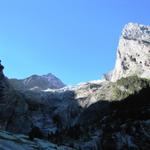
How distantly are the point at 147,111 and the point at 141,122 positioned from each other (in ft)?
65.7

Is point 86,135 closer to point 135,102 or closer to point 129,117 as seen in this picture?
point 129,117

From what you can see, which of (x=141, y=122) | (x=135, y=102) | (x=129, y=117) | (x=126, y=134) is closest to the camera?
(x=126, y=134)

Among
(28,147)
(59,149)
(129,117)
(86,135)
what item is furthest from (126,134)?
(28,147)

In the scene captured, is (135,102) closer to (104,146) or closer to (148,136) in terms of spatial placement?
(148,136)

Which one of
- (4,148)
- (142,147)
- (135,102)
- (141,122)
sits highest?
(135,102)

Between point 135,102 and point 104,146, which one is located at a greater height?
point 135,102

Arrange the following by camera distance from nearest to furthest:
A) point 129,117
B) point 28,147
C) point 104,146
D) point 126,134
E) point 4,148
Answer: point 4,148
point 28,147
point 104,146
point 126,134
point 129,117

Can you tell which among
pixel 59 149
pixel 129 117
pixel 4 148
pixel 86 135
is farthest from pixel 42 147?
pixel 129 117

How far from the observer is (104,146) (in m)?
116

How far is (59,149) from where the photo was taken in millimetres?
74000

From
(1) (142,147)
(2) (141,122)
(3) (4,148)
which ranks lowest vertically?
(3) (4,148)

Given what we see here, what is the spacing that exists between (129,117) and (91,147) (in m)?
40.3

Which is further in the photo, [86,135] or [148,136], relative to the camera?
[86,135]

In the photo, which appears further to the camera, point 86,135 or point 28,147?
point 86,135
